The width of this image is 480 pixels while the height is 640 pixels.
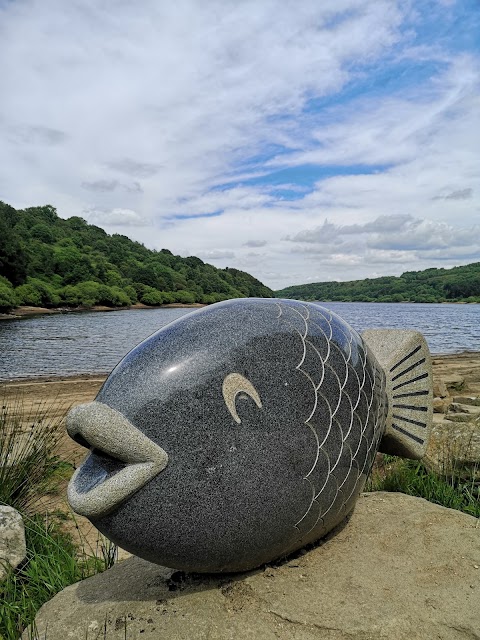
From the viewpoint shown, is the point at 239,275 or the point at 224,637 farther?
the point at 239,275

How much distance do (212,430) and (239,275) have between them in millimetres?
92158

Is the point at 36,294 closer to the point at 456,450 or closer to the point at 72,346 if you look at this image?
the point at 72,346

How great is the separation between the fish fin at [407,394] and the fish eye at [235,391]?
1719mm

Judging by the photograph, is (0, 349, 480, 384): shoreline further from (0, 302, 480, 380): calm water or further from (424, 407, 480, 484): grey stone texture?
(424, 407, 480, 484): grey stone texture

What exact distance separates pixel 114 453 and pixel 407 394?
2597mm

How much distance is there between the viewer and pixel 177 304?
245 feet

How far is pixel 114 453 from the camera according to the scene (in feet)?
9.15

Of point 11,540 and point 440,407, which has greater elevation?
point 11,540

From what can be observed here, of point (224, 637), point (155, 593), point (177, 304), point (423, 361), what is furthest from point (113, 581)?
point (177, 304)

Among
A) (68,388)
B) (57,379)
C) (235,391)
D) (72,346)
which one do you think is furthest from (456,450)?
(72,346)

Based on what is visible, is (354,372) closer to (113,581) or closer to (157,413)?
(157,413)

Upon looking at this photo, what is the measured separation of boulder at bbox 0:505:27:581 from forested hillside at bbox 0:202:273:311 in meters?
44.0

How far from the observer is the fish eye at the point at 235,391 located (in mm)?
2924

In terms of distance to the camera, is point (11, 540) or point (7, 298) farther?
point (7, 298)
